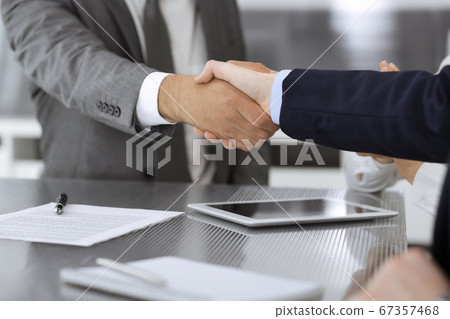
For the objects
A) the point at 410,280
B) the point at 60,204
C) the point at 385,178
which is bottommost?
the point at 385,178

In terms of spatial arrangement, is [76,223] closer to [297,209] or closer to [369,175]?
[297,209]

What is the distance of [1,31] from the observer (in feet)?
8.59

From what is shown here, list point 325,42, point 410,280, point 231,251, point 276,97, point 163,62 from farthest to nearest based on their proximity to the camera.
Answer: point 325,42, point 163,62, point 276,97, point 231,251, point 410,280

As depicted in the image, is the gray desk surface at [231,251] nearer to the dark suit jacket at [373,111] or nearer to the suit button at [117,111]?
the dark suit jacket at [373,111]

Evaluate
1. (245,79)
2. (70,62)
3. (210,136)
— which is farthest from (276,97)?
(70,62)

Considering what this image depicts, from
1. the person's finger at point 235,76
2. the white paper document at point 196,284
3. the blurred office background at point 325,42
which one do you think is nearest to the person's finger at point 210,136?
the person's finger at point 235,76

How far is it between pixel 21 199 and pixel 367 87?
54 cm

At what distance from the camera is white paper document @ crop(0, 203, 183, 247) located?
0.63 metres

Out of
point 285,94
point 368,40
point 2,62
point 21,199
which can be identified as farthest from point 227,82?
point 2,62

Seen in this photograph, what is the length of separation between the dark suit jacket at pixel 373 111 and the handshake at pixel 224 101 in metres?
0.19

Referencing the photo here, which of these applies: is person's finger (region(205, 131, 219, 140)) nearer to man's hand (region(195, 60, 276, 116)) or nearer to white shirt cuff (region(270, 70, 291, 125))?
man's hand (region(195, 60, 276, 116))

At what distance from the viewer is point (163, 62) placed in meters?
1.23

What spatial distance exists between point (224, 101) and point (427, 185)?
0.36m

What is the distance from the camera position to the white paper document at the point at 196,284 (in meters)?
0.42
